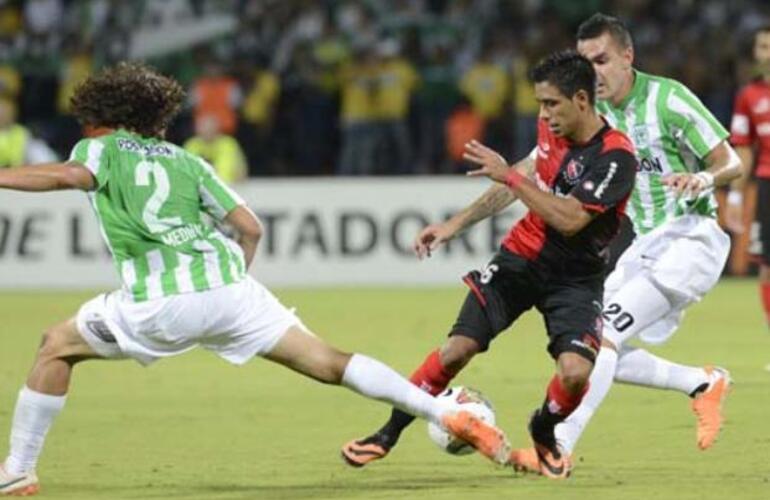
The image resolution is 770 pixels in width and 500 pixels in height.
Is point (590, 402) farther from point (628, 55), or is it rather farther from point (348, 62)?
point (348, 62)

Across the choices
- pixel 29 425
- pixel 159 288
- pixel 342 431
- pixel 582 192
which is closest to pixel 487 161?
pixel 582 192

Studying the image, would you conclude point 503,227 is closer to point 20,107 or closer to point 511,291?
point 20,107

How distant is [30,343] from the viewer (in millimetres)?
14852

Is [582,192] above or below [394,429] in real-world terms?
above

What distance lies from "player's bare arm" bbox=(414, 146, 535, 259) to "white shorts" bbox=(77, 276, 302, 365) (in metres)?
0.90

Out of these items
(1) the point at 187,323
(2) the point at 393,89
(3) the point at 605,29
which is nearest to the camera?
(1) the point at 187,323

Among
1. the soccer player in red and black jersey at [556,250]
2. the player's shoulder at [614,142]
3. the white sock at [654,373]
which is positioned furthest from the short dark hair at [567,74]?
the white sock at [654,373]

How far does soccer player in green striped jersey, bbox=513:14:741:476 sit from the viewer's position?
9148mm

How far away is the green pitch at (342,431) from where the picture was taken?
26.7 feet

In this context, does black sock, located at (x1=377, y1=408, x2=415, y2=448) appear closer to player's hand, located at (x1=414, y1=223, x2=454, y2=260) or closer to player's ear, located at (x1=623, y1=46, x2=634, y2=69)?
player's hand, located at (x1=414, y1=223, x2=454, y2=260)

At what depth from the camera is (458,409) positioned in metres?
7.93

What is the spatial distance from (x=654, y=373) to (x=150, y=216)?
272cm

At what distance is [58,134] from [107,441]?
13436 mm

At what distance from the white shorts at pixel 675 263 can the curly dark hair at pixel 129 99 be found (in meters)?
2.38
